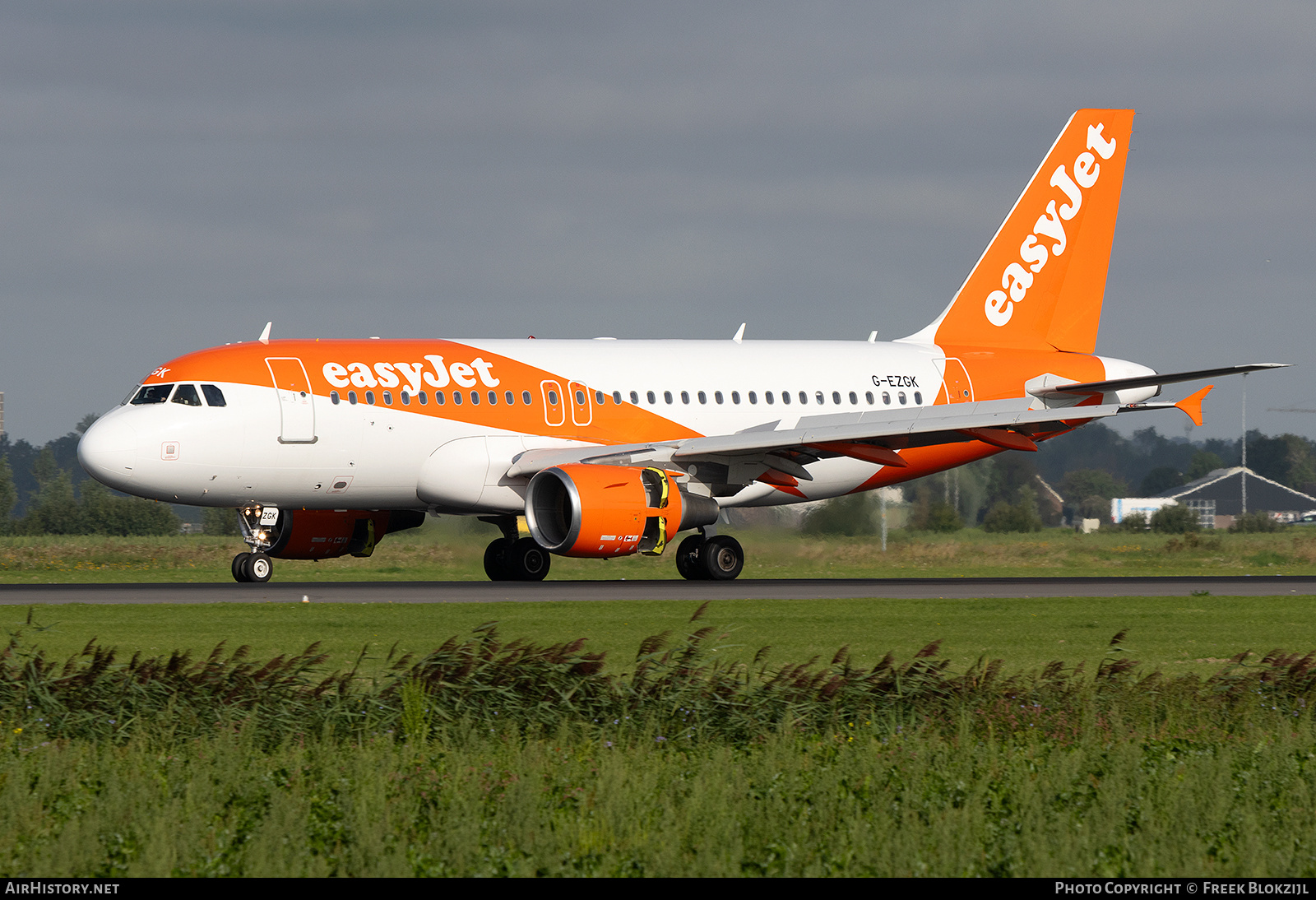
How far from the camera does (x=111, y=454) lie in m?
26.9

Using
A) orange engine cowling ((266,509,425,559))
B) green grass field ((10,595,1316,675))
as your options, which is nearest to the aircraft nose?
orange engine cowling ((266,509,425,559))

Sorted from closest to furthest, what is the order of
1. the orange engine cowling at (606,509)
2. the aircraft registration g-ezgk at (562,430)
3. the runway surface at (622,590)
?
the runway surface at (622,590), the orange engine cowling at (606,509), the aircraft registration g-ezgk at (562,430)

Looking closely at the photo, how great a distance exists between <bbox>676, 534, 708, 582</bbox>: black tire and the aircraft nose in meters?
10.1

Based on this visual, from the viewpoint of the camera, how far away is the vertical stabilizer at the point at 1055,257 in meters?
36.2

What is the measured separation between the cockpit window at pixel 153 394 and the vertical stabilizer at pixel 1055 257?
1661 centimetres

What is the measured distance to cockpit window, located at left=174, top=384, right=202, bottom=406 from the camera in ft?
90.6

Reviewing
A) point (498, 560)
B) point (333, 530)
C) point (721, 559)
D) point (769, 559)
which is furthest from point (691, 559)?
point (333, 530)

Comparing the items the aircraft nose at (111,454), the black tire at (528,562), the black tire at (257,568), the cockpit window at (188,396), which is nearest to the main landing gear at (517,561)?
the black tire at (528,562)

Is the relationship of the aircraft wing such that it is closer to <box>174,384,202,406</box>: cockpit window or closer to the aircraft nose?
<box>174,384,202,406</box>: cockpit window

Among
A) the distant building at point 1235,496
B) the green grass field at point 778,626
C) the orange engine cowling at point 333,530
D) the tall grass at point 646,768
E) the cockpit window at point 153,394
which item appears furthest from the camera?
the distant building at point 1235,496

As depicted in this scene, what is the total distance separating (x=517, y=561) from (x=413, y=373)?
4.40 m

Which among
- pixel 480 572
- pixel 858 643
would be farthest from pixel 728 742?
pixel 480 572

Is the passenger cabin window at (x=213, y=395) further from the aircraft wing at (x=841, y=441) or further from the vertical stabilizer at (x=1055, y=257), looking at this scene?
the vertical stabilizer at (x=1055, y=257)

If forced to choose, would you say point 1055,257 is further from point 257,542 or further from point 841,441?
point 257,542
